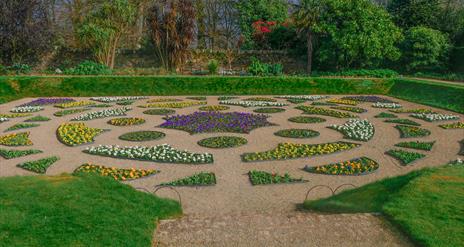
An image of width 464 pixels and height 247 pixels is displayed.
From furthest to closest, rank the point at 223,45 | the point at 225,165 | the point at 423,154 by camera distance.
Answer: the point at 223,45, the point at 423,154, the point at 225,165

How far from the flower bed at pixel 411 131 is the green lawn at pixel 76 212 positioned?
802 centimetres

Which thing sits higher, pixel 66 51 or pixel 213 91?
pixel 66 51

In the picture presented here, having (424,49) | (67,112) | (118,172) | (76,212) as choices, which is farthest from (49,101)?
(424,49)

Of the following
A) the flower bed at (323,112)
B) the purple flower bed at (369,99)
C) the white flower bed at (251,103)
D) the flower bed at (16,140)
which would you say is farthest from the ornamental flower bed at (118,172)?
the purple flower bed at (369,99)

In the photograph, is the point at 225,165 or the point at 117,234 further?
the point at 225,165

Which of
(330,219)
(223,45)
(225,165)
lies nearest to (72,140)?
(225,165)

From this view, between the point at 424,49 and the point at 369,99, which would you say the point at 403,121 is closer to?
the point at 369,99

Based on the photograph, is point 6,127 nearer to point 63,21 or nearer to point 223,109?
point 223,109

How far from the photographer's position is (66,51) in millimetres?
28719

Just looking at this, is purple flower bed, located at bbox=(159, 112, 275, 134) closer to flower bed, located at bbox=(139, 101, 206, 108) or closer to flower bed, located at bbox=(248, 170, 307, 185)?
flower bed, located at bbox=(139, 101, 206, 108)

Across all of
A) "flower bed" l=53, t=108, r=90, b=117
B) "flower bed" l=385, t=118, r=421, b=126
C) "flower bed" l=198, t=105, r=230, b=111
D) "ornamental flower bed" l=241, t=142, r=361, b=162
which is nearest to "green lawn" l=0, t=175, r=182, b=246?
"ornamental flower bed" l=241, t=142, r=361, b=162

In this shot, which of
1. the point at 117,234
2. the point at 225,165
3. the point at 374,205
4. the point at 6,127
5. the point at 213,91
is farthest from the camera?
the point at 213,91

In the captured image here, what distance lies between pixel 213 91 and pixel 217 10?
1846 cm

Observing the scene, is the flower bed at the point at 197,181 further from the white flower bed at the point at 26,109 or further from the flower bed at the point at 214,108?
the white flower bed at the point at 26,109
